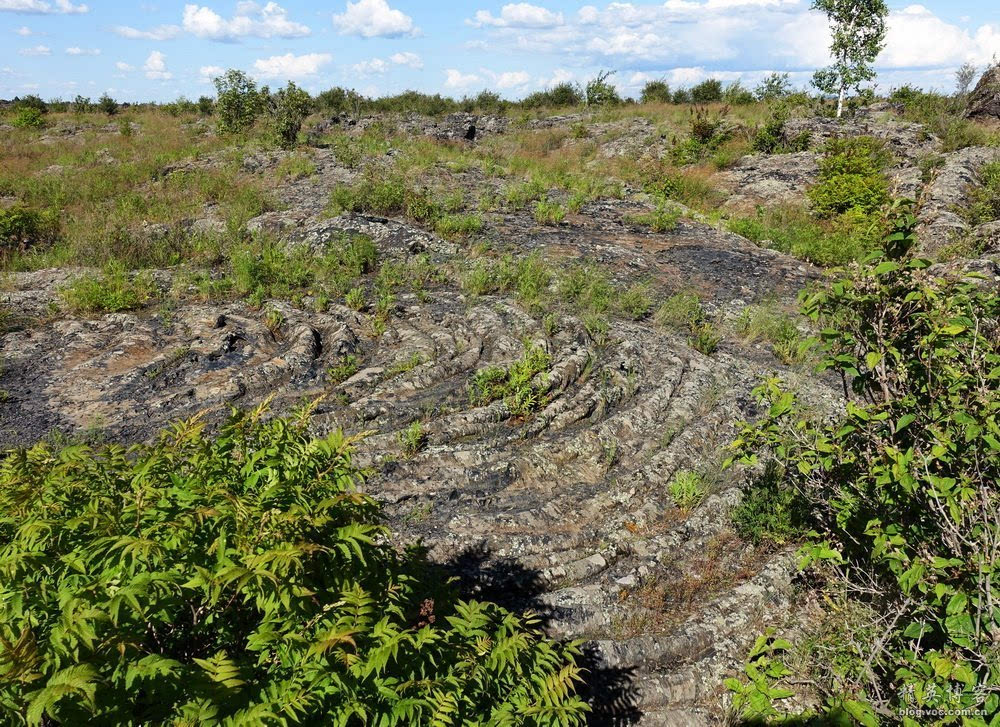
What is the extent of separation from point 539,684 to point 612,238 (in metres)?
12.7

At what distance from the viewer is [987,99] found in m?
23.5

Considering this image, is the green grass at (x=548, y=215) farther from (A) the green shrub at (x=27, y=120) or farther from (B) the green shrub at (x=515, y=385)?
(A) the green shrub at (x=27, y=120)

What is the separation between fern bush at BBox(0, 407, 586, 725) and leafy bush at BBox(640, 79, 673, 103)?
38.5 meters

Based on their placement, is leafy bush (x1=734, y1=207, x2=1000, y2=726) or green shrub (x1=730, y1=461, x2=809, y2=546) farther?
green shrub (x1=730, y1=461, x2=809, y2=546)

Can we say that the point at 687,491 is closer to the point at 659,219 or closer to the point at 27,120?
the point at 659,219

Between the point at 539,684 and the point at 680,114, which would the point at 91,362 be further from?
the point at 680,114

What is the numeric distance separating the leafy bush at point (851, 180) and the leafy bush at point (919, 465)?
14387 mm

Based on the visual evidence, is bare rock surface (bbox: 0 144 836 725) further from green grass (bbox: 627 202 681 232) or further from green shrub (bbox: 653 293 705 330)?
green grass (bbox: 627 202 681 232)

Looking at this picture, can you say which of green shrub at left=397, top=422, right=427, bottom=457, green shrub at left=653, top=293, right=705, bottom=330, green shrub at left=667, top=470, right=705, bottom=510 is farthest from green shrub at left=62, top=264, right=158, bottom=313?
green shrub at left=667, top=470, right=705, bottom=510

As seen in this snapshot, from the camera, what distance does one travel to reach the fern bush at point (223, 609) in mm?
2088

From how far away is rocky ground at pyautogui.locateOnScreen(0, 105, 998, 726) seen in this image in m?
5.45

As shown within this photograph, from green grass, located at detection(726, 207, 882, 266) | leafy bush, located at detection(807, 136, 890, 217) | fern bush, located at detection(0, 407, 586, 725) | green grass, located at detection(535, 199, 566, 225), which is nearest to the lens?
fern bush, located at detection(0, 407, 586, 725)

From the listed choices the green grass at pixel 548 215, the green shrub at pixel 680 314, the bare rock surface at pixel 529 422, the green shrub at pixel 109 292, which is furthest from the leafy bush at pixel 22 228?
the green shrub at pixel 680 314

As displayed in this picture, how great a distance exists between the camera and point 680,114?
27938 millimetres
